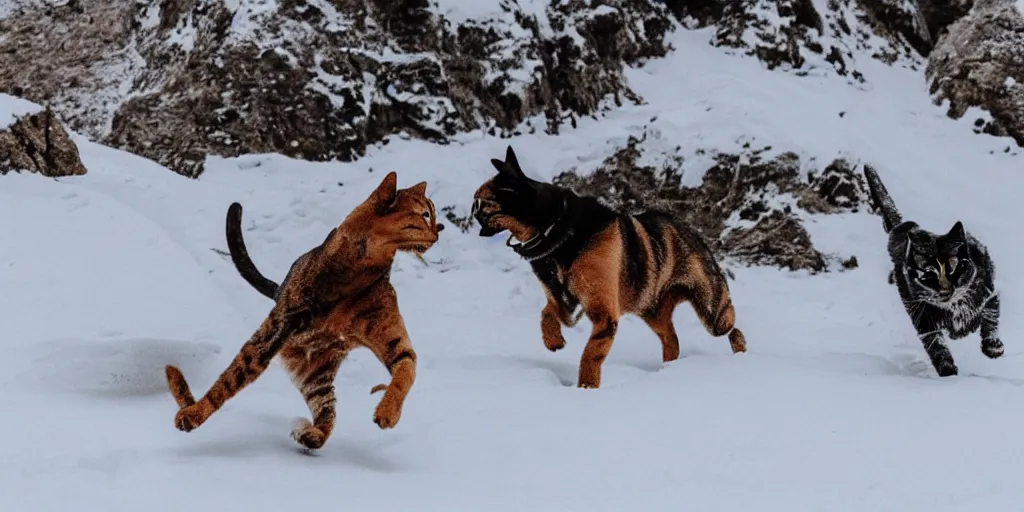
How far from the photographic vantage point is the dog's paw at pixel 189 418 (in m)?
3.35

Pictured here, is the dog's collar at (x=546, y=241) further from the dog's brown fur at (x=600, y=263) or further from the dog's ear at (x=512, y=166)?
the dog's ear at (x=512, y=166)

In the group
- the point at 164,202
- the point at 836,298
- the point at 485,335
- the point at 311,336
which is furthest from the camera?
the point at 836,298

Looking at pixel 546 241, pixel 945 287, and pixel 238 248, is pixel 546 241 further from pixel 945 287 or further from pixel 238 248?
pixel 945 287

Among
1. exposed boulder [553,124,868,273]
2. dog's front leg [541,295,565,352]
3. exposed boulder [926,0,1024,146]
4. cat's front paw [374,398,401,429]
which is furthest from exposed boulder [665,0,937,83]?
cat's front paw [374,398,401,429]

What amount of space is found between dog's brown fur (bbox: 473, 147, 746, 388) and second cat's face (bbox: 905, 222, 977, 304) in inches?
48.1

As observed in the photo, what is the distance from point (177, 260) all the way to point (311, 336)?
249 cm

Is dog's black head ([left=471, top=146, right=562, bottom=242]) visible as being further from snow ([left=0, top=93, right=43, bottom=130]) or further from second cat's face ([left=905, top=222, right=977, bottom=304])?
snow ([left=0, top=93, right=43, bottom=130])

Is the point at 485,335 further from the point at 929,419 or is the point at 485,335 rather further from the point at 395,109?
the point at 395,109

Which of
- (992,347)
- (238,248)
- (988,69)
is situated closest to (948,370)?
(992,347)

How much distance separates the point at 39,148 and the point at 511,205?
3.90 m

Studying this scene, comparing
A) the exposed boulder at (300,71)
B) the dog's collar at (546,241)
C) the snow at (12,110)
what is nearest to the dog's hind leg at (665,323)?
the dog's collar at (546,241)

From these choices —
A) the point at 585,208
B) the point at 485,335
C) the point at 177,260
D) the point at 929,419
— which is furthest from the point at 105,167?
the point at 929,419

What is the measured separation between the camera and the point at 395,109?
1050 centimetres

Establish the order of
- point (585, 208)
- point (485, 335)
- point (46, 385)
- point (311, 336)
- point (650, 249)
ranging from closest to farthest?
1. point (311, 336)
2. point (46, 385)
3. point (585, 208)
4. point (650, 249)
5. point (485, 335)
